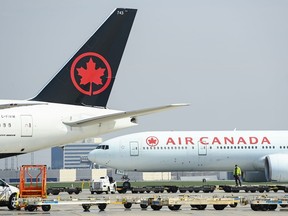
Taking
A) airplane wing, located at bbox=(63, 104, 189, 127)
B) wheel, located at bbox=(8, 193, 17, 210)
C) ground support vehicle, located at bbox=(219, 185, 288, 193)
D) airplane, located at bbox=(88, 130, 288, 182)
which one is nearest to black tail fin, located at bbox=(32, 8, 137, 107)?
airplane wing, located at bbox=(63, 104, 189, 127)

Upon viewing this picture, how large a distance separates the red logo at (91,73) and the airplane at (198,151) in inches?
1063

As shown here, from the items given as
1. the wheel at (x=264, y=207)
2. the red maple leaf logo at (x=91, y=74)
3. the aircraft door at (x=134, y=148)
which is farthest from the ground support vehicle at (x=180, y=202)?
the aircraft door at (x=134, y=148)

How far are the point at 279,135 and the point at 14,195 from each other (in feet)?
112

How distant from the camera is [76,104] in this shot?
40219 millimetres

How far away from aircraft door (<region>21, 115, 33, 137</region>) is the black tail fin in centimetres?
203

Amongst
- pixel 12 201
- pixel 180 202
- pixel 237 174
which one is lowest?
pixel 180 202

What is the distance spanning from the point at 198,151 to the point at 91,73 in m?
28.0

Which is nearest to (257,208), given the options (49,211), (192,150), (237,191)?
(49,211)

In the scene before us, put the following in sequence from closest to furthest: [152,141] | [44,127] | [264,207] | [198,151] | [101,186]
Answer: [264,207] → [44,127] → [101,186] → [198,151] → [152,141]

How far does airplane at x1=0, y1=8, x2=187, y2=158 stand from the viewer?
3841cm

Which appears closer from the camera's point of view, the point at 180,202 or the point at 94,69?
the point at 180,202

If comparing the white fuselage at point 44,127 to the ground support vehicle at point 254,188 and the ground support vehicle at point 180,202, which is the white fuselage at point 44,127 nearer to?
the ground support vehicle at point 180,202

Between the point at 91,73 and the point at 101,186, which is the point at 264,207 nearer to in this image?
the point at 91,73

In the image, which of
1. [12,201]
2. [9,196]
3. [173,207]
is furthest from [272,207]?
[9,196]
